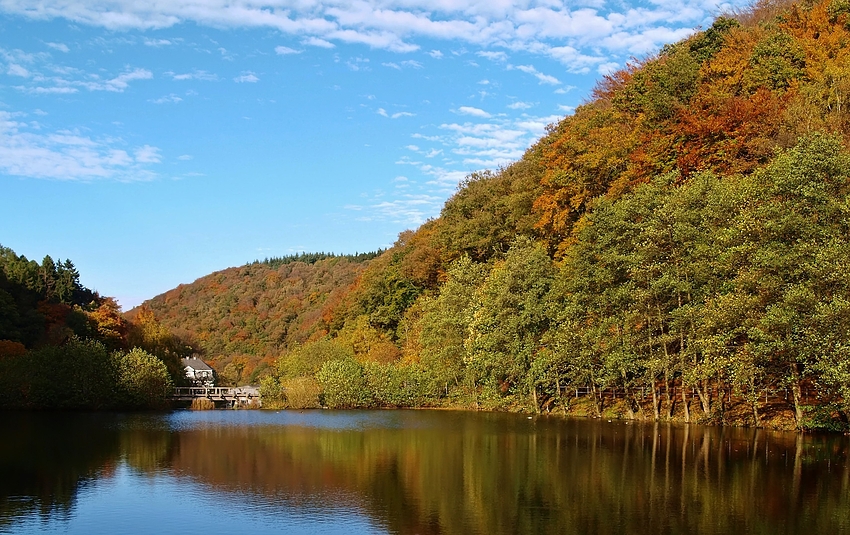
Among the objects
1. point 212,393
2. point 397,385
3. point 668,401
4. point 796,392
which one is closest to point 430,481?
point 796,392

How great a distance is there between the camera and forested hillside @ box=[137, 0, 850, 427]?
98.0 ft

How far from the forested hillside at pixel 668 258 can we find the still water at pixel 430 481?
4.12 m

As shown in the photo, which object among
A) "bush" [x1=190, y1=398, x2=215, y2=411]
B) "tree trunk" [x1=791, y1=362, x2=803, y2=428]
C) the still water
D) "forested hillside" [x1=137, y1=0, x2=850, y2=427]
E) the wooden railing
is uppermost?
"forested hillside" [x1=137, y1=0, x2=850, y2=427]

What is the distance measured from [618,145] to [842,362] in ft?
76.4

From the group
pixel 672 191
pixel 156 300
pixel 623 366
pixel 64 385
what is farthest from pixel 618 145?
pixel 156 300

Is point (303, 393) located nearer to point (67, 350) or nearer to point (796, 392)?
point (67, 350)

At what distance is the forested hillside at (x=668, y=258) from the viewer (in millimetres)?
29875

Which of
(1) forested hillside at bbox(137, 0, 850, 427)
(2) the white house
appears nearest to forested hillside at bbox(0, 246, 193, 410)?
(1) forested hillside at bbox(137, 0, 850, 427)

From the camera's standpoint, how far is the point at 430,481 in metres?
21.6

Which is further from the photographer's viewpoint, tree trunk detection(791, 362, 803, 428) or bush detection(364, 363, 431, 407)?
bush detection(364, 363, 431, 407)

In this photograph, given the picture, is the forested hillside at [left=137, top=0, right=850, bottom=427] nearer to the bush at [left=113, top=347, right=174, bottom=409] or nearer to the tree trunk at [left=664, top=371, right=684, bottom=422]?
the tree trunk at [left=664, top=371, right=684, bottom=422]

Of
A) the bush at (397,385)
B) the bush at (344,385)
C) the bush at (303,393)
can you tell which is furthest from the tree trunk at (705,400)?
the bush at (303,393)

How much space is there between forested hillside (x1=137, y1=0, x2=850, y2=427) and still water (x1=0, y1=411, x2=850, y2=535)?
4117 millimetres

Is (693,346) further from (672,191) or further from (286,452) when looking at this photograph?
(286,452)
